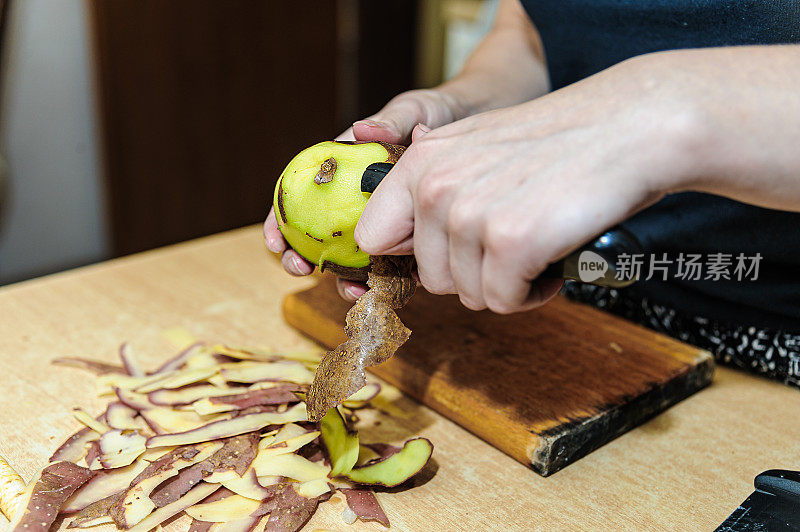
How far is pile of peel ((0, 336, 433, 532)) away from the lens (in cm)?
81

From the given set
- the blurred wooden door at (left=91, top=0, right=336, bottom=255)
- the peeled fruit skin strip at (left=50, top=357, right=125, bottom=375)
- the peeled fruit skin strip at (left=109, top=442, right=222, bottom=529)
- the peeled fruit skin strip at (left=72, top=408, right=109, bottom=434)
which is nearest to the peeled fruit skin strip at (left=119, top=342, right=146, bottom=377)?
the peeled fruit skin strip at (left=50, top=357, right=125, bottom=375)

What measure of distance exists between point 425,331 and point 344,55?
2821 millimetres

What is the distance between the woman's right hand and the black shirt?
27cm

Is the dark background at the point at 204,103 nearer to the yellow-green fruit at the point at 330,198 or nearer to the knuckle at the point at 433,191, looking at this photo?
the yellow-green fruit at the point at 330,198

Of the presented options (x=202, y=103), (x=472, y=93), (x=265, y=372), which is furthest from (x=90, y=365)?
(x=202, y=103)

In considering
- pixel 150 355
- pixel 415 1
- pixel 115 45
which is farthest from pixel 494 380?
pixel 415 1

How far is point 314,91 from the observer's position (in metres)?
3.34

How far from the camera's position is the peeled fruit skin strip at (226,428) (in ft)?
2.98

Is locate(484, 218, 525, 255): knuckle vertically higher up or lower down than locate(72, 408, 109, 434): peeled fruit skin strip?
higher up

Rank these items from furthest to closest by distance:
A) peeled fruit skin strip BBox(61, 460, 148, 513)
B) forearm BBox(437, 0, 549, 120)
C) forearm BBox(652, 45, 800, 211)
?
1. forearm BBox(437, 0, 549, 120)
2. peeled fruit skin strip BBox(61, 460, 148, 513)
3. forearm BBox(652, 45, 800, 211)

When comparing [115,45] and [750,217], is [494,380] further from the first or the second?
[115,45]

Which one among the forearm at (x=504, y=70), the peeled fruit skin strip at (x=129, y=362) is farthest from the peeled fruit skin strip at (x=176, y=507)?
the forearm at (x=504, y=70)

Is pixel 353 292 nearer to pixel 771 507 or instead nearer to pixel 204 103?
pixel 771 507

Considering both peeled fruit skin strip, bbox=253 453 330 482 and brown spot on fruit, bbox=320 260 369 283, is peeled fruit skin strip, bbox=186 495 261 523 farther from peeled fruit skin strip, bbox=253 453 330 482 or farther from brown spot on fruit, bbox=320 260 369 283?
brown spot on fruit, bbox=320 260 369 283
